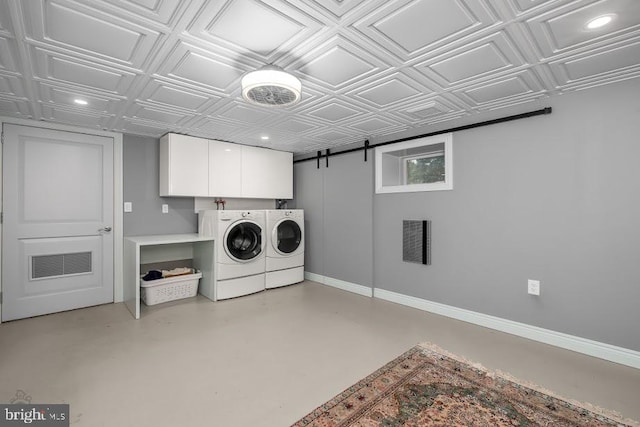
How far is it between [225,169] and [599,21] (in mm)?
3903

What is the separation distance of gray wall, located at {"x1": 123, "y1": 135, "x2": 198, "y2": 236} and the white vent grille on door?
54 cm

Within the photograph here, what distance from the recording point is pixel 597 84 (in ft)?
7.75

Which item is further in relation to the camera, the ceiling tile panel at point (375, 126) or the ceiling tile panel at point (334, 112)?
the ceiling tile panel at point (375, 126)

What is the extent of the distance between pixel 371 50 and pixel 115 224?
3662 millimetres

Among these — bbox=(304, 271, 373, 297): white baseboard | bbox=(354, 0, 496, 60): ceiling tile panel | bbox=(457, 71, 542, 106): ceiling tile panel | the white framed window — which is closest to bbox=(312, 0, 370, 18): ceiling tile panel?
bbox=(354, 0, 496, 60): ceiling tile panel

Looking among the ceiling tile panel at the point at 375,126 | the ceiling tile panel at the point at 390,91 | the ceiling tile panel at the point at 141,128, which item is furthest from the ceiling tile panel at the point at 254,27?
the ceiling tile panel at the point at 141,128

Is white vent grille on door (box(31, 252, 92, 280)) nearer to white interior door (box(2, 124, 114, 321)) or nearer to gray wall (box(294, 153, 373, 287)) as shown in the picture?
white interior door (box(2, 124, 114, 321))

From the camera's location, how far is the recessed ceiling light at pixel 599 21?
1.56 metres

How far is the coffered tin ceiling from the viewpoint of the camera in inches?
59.9

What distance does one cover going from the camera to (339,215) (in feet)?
14.7

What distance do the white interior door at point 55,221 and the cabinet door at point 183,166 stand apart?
63cm

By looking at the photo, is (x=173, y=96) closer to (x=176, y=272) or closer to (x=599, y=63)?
(x=176, y=272)

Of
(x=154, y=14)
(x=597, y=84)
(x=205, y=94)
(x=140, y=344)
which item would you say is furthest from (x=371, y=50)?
(x=140, y=344)

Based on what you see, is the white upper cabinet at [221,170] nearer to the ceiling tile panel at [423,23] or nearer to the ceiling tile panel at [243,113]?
the ceiling tile panel at [243,113]
